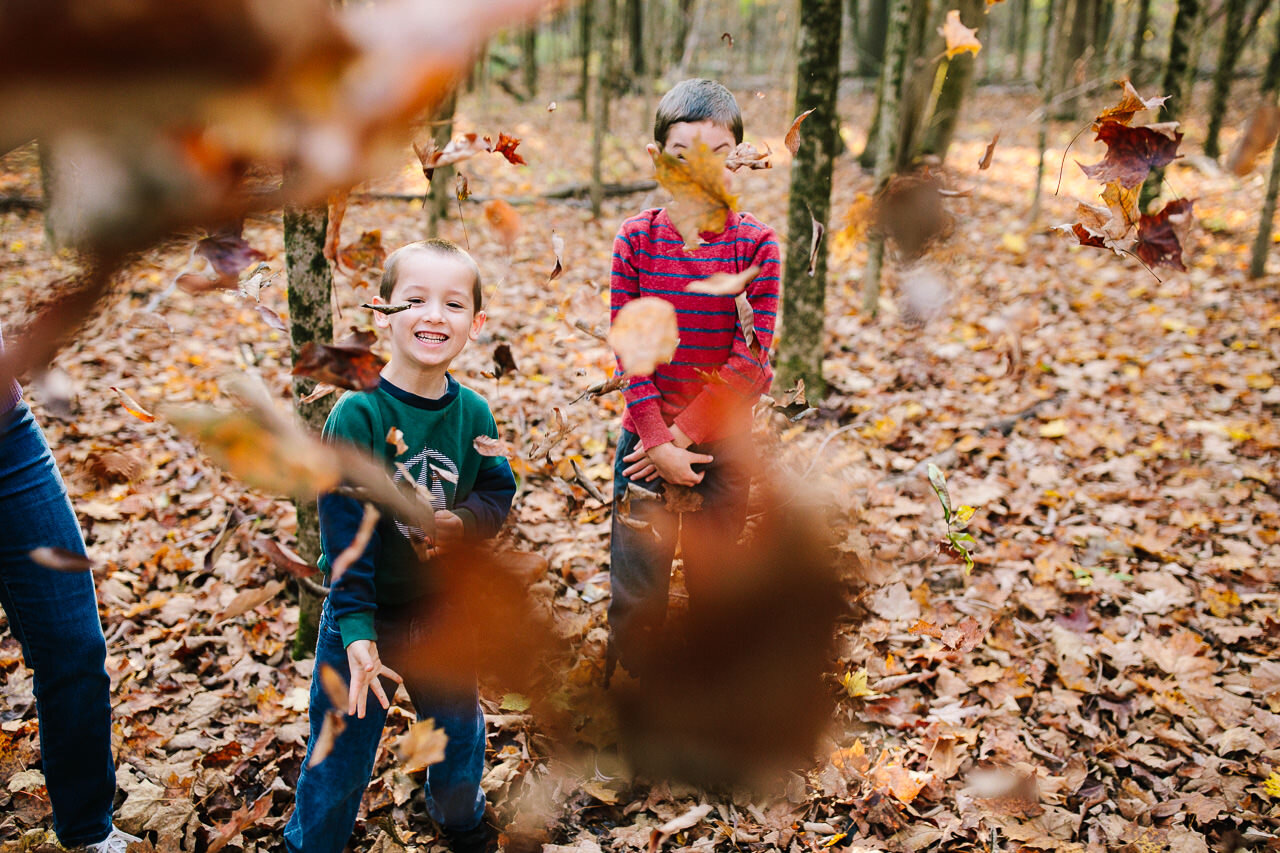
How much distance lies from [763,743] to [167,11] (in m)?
2.32

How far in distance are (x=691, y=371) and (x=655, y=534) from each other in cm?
52

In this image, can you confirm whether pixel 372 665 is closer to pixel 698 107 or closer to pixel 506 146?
pixel 506 146

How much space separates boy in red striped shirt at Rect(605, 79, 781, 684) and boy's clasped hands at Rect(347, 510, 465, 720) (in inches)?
25.9

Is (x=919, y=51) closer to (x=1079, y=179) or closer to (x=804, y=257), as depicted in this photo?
(x=1079, y=179)

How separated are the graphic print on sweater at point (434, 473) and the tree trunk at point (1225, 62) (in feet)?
34.2

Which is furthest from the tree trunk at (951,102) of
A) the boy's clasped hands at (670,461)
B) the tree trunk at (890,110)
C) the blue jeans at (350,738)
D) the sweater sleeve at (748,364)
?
the blue jeans at (350,738)

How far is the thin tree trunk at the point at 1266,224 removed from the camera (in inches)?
204

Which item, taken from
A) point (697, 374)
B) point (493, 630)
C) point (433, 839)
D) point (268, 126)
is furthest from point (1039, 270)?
point (268, 126)

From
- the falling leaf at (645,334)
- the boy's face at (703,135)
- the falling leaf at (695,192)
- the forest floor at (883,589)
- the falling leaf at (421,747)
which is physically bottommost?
the forest floor at (883,589)

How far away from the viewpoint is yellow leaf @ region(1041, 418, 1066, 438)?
157 inches

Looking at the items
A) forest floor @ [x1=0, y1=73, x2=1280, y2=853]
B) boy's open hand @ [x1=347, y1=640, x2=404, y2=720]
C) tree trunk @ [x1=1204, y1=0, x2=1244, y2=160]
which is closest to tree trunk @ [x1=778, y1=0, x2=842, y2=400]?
forest floor @ [x1=0, y1=73, x2=1280, y2=853]

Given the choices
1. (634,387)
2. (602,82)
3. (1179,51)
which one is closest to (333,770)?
(634,387)

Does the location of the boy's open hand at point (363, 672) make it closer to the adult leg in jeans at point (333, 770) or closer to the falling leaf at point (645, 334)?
the adult leg in jeans at point (333, 770)

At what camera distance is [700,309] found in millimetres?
2086
